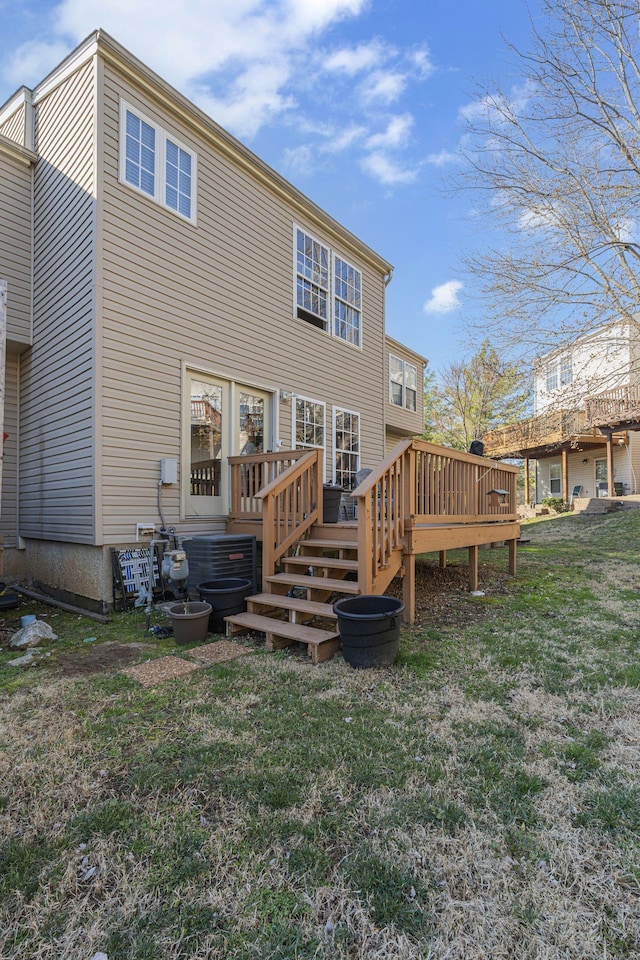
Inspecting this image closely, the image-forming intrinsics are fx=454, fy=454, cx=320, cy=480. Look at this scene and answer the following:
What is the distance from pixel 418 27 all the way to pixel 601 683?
9547mm

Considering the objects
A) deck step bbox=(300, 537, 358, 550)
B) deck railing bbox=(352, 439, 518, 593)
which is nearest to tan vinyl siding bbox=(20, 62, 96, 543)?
deck step bbox=(300, 537, 358, 550)

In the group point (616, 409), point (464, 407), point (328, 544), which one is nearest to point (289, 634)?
point (328, 544)

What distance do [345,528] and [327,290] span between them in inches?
227

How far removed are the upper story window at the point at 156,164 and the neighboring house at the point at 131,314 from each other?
0.02 metres

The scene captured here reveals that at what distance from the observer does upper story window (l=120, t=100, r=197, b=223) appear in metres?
5.70

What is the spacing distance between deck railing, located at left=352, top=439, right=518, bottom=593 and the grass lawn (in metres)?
1.02

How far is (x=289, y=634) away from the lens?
388cm

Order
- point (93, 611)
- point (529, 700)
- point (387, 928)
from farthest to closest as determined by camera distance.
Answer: point (93, 611) < point (529, 700) < point (387, 928)

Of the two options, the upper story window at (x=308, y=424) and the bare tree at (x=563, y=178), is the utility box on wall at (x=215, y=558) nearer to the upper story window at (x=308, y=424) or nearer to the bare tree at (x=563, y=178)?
the upper story window at (x=308, y=424)

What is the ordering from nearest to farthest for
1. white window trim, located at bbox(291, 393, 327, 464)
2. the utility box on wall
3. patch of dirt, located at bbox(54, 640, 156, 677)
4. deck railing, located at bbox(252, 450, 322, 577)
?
patch of dirt, located at bbox(54, 640, 156, 677) < deck railing, located at bbox(252, 450, 322, 577) < the utility box on wall < white window trim, located at bbox(291, 393, 327, 464)

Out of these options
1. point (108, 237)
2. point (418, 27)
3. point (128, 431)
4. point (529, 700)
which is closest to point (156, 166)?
point (108, 237)

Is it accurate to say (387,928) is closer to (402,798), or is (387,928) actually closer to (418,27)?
(402,798)

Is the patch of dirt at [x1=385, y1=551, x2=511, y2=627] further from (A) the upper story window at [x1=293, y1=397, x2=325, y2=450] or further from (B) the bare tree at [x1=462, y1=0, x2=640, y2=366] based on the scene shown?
(B) the bare tree at [x1=462, y1=0, x2=640, y2=366]

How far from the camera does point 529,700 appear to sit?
9.46 feet
